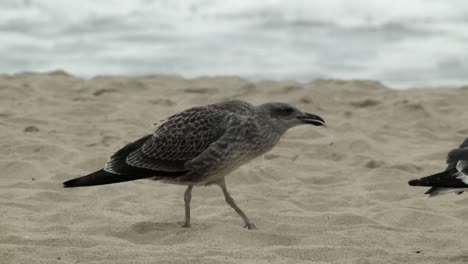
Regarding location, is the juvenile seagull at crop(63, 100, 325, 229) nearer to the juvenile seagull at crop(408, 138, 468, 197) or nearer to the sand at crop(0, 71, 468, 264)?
the sand at crop(0, 71, 468, 264)

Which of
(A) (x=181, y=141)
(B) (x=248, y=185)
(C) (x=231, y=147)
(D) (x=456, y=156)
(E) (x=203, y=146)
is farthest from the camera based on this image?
(B) (x=248, y=185)

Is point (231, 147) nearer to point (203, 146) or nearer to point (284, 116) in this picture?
point (203, 146)

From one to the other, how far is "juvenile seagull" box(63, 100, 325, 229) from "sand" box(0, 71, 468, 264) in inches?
14.2

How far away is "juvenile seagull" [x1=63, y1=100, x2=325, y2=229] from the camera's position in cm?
529

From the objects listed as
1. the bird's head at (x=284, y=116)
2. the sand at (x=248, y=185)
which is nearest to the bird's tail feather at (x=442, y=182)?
the sand at (x=248, y=185)

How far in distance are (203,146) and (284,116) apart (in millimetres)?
635

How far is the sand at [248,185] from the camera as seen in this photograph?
4.83 m

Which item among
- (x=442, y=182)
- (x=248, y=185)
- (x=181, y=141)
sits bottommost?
(x=248, y=185)

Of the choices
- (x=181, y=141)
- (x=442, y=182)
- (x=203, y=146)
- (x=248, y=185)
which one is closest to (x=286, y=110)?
(x=203, y=146)

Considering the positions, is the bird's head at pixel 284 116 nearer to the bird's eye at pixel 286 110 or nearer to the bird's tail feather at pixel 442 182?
the bird's eye at pixel 286 110

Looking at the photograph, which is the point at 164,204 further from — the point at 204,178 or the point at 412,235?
the point at 412,235

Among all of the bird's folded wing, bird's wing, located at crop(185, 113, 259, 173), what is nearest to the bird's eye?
bird's wing, located at crop(185, 113, 259, 173)

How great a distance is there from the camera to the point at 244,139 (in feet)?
17.4

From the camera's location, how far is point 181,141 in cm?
548
